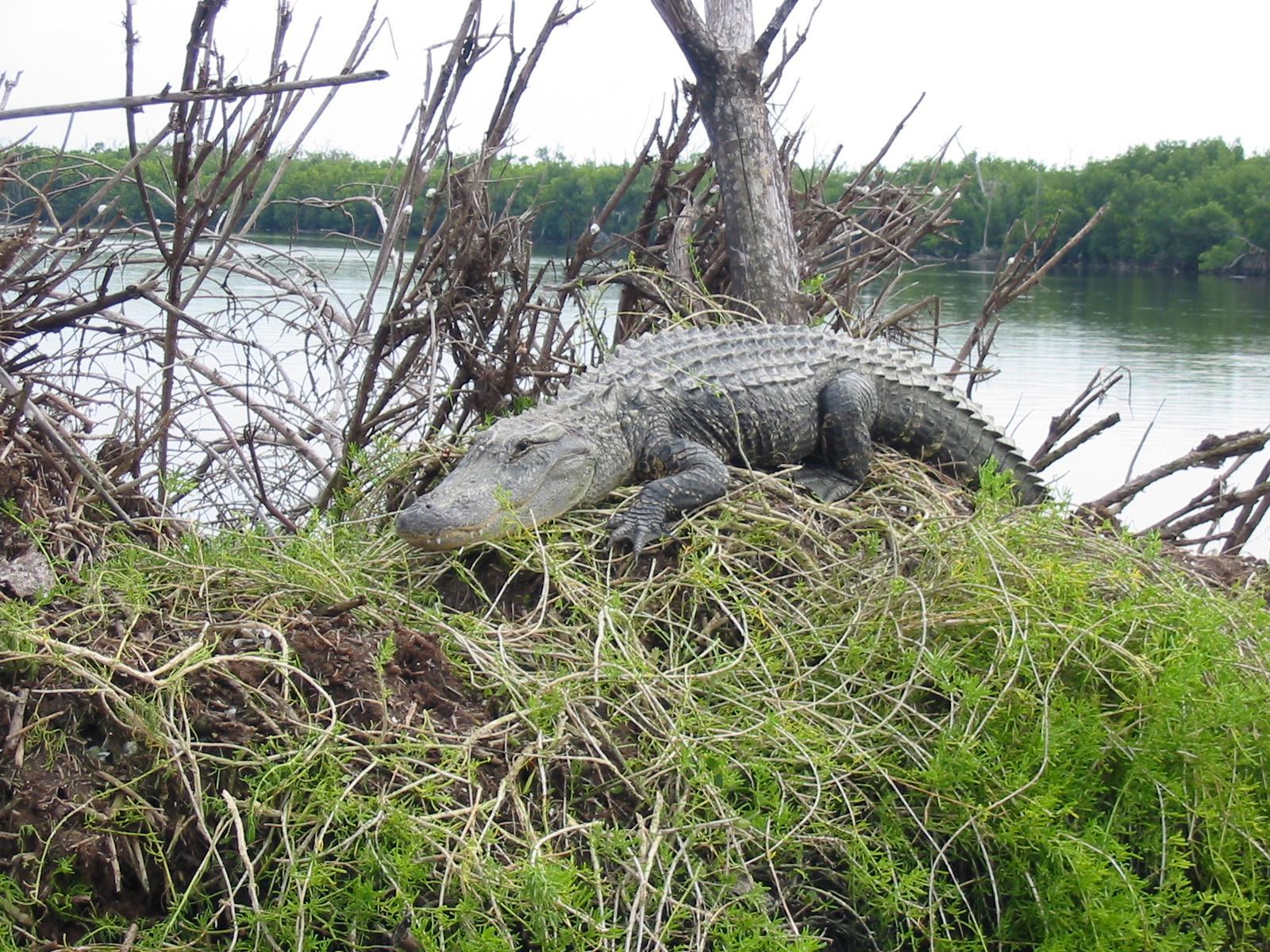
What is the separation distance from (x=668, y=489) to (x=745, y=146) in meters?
2.26

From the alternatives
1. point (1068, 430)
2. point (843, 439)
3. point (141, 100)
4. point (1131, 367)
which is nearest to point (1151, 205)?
point (1131, 367)

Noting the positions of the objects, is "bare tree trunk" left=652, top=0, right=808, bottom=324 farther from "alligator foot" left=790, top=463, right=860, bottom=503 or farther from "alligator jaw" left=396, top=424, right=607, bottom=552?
"alligator jaw" left=396, top=424, right=607, bottom=552

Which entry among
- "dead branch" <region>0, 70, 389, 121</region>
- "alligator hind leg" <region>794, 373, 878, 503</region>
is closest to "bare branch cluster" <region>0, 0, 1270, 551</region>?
"alligator hind leg" <region>794, 373, 878, 503</region>

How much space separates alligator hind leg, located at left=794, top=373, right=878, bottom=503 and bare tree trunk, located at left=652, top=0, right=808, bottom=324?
0.99 meters

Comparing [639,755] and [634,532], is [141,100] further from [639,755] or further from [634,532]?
[634,532]

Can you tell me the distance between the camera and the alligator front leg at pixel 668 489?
127 inches

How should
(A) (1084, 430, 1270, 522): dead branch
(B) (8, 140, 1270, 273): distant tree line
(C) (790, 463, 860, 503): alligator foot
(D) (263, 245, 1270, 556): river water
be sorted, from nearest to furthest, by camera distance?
(C) (790, 463, 860, 503): alligator foot
(A) (1084, 430, 1270, 522): dead branch
(D) (263, 245, 1270, 556): river water
(B) (8, 140, 1270, 273): distant tree line

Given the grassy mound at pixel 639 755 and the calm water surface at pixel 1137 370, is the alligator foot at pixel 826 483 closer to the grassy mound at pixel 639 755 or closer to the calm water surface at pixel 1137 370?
the grassy mound at pixel 639 755

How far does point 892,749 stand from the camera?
255cm

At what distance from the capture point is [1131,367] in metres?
14.9

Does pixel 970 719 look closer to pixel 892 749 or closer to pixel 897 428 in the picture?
pixel 892 749

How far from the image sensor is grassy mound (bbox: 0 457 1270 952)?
2.09 m

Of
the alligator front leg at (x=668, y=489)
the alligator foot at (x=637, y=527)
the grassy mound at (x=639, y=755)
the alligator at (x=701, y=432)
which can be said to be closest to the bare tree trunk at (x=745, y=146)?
the alligator at (x=701, y=432)

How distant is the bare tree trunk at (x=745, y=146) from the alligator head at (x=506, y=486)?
66.4 inches
